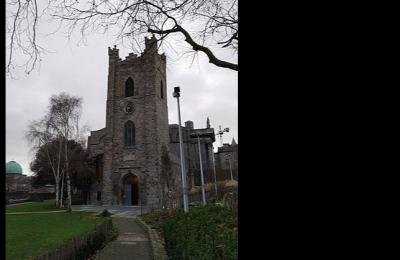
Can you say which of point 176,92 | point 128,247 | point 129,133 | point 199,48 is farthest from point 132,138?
point 199,48

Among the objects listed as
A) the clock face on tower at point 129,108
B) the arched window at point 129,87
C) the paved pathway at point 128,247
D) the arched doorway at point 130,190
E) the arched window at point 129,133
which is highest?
the arched window at point 129,87

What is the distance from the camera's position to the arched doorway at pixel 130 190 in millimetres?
35219

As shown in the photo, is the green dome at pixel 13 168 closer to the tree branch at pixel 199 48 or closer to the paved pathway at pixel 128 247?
the paved pathway at pixel 128 247

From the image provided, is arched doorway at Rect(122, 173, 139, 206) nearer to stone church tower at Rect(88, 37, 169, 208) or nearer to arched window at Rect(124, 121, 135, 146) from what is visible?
stone church tower at Rect(88, 37, 169, 208)

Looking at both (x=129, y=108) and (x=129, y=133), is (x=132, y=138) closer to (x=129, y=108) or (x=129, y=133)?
(x=129, y=133)

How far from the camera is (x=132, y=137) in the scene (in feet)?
120

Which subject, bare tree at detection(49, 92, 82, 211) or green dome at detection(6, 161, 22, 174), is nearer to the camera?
bare tree at detection(49, 92, 82, 211)

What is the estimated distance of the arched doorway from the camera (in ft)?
116

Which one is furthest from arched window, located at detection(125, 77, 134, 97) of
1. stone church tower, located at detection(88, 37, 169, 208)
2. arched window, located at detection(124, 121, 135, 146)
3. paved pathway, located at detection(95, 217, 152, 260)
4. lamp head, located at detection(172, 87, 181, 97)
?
paved pathway, located at detection(95, 217, 152, 260)

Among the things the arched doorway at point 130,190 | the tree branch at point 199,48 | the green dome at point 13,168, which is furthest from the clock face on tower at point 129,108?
the green dome at point 13,168

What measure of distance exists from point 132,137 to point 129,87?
5.86 metres
